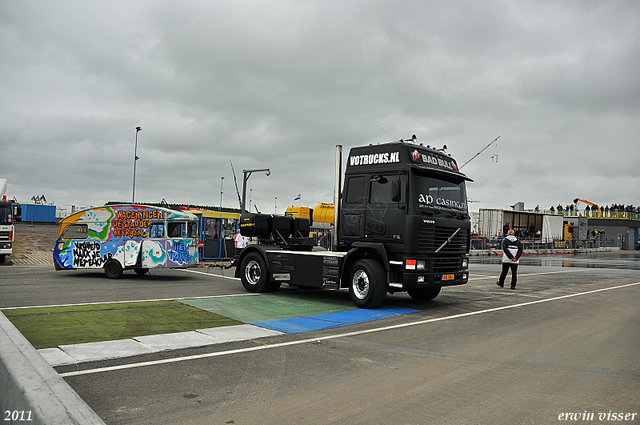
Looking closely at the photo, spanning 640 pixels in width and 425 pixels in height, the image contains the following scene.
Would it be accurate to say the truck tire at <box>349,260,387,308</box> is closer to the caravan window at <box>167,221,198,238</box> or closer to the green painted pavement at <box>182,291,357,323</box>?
the green painted pavement at <box>182,291,357,323</box>

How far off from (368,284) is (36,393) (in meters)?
7.60

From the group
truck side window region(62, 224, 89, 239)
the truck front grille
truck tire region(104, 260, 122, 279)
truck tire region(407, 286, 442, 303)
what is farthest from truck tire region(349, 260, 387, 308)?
truck side window region(62, 224, 89, 239)

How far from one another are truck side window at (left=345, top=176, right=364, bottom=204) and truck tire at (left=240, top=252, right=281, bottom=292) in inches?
126

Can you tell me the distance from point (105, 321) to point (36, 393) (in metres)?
5.53

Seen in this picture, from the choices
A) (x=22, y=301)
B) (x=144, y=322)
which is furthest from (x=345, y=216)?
(x=22, y=301)

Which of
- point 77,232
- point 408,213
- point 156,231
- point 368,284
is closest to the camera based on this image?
point 408,213

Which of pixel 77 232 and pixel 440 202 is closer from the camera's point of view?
pixel 440 202

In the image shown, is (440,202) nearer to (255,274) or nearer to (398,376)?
(255,274)

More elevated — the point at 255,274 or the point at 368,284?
the point at 368,284

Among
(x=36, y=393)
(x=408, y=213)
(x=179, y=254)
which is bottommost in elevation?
(x=36, y=393)

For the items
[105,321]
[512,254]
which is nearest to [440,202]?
[512,254]

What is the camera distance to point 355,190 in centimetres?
1105

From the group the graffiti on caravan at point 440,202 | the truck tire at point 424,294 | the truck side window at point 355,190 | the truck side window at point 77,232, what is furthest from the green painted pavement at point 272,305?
the truck side window at point 77,232

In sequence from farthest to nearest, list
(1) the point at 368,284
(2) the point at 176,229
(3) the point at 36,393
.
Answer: (2) the point at 176,229 < (1) the point at 368,284 < (3) the point at 36,393
